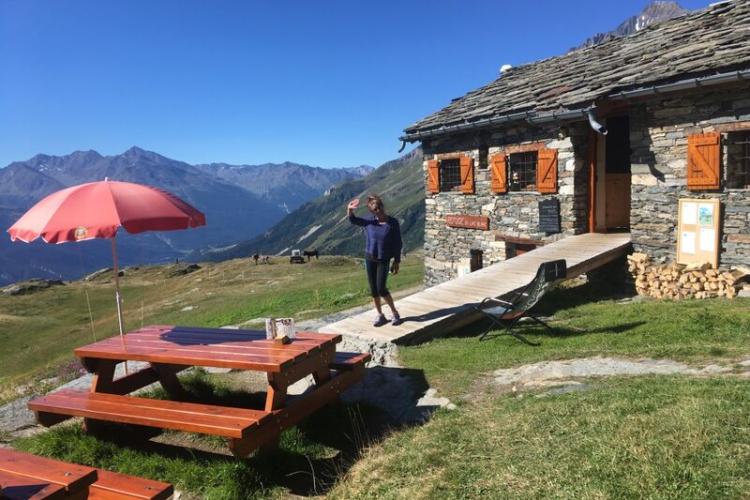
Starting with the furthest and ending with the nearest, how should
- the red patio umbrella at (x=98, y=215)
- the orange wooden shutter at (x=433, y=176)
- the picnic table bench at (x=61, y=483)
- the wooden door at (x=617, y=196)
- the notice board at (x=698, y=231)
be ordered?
the orange wooden shutter at (x=433, y=176) < the wooden door at (x=617, y=196) < the notice board at (x=698, y=231) < the red patio umbrella at (x=98, y=215) < the picnic table bench at (x=61, y=483)

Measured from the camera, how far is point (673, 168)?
34.0ft

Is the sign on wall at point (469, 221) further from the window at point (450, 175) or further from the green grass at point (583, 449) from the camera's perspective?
the green grass at point (583, 449)

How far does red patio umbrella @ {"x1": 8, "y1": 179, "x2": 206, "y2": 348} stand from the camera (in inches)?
176

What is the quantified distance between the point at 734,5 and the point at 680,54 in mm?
3197

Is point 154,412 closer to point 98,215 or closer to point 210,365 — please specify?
point 210,365

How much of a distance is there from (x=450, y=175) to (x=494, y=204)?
2166 millimetres

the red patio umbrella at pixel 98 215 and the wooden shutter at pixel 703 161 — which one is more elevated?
the wooden shutter at pixel 703 161

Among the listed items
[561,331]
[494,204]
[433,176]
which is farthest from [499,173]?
[561,331]

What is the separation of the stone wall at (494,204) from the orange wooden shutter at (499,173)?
0.80 feet

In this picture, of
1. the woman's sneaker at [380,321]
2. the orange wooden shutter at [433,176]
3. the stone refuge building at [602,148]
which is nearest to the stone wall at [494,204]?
the stone refuge building at [602,148]

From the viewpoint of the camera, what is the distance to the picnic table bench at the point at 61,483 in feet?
9.33

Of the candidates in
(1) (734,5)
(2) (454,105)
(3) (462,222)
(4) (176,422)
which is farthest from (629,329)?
(2) (454,105)

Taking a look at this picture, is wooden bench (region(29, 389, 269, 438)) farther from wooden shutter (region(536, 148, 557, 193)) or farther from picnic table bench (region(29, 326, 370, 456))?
wooden shutter (region(536, 148, 557, 193))

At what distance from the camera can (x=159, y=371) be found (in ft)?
19.6
